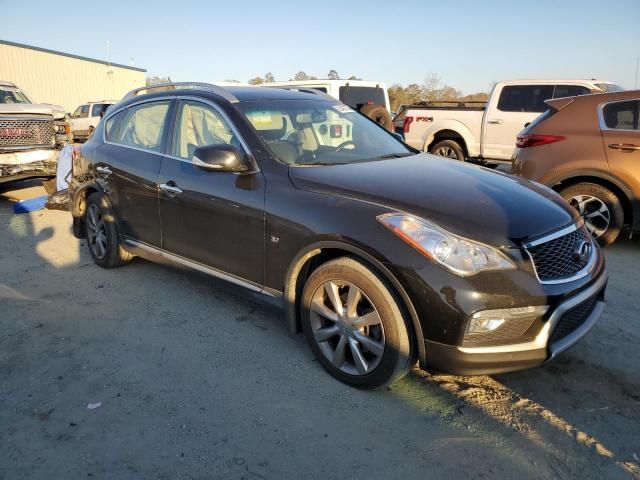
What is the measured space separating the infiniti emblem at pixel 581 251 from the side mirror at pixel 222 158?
2101 millimetres

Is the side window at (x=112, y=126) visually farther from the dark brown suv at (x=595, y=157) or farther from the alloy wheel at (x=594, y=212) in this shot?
the alloy wheel at (x=594, y=212)

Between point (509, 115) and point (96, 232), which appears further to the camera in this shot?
point (509, 115)

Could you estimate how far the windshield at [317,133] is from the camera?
11.4 ft

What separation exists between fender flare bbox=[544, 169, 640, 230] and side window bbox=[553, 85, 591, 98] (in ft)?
14.5

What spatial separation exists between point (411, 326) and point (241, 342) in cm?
140

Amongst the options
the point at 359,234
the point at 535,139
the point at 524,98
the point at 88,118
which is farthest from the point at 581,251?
the point at 88,118

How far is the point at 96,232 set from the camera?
5004mm

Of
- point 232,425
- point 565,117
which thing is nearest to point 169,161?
point 232,425

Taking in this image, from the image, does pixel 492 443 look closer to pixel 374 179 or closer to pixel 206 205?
pixel 374 179

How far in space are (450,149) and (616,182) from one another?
552 cm

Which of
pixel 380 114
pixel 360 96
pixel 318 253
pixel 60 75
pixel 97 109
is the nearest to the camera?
pixel 318 253

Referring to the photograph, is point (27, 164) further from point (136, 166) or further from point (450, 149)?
point (450, 149)

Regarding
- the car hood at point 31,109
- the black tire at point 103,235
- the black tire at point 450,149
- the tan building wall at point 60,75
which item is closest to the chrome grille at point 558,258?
the black tire at point 103,235

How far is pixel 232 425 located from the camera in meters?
2.60
